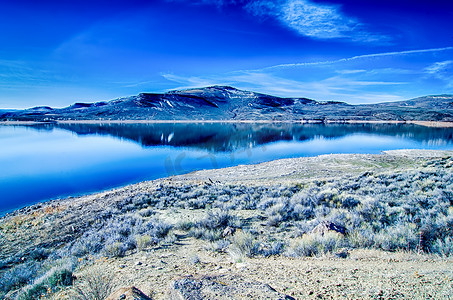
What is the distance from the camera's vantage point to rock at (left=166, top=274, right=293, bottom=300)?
2.54m

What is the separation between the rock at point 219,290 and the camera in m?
2.54

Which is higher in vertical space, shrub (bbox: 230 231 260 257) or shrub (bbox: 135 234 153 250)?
shrub (bbox: 230 231 260 257)

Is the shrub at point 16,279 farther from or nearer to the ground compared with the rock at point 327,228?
nearer to the ground

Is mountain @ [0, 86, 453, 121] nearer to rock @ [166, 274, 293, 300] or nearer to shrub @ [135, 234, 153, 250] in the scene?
shrub @ [135, 234, 153, 250]

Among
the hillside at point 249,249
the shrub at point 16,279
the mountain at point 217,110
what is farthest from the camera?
the mountain at point 217,110

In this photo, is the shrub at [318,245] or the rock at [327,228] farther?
the rock at [327,228]

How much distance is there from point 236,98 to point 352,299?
19828 cm

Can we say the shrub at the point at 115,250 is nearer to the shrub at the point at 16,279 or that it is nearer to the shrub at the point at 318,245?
the shrub at the point at 16,279

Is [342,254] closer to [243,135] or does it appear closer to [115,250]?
[115,250]

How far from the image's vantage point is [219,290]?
8.82 feet

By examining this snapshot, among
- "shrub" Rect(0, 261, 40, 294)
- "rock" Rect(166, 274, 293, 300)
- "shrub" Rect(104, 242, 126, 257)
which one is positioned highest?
"rock" Rect(166, 274, 293, 300)

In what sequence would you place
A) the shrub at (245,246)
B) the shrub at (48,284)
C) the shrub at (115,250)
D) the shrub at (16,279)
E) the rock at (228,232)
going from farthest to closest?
the rock at (228,232) → the shrub at (115,250) → the shrub at (245,246) → the shrub at (16,279) → the shrub at (48,284)

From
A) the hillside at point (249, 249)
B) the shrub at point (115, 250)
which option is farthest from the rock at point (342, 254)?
the shrub at point (115, 250)

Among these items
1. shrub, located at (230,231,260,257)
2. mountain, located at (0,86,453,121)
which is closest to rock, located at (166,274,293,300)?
shrub, located at (230,231,260,257)
